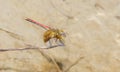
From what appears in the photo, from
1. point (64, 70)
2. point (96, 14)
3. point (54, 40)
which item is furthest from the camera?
point (96, 14)

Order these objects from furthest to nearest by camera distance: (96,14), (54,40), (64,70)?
(96,14) < (54,40) < (64,70)

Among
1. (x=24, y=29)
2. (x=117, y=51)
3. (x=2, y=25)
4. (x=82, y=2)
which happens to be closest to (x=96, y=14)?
(x=82, y=2)

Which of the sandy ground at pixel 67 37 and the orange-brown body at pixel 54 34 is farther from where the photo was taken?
the orange-brown body at pixel 54 34

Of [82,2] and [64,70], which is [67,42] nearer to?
[64,70]

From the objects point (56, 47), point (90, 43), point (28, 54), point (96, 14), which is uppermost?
point (96, 14)

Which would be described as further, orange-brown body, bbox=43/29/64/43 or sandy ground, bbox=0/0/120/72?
orange-brown body, bbox=43/29/64/43

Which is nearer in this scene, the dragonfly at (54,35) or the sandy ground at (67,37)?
the sandy ground at (67,37)

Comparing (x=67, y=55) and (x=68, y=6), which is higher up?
(x=68, y=6)

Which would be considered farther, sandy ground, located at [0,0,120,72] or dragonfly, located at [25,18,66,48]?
dragonfly, located at [25,18,66,48]
